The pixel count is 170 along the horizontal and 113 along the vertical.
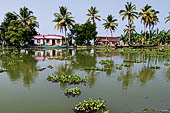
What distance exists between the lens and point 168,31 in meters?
47.8

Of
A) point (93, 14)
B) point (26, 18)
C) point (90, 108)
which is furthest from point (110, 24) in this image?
point (90, 108)

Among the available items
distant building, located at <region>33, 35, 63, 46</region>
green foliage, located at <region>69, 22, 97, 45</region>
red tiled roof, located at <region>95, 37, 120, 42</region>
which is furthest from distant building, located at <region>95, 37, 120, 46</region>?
distant building, located at <region>33, 35, 63, 46</region>

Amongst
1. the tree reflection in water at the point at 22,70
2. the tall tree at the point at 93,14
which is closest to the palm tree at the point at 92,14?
the tall tree at the point at 93,14

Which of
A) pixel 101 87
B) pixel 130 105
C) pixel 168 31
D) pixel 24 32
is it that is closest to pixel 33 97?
pixel 101 87

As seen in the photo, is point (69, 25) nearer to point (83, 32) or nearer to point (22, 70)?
point (83, 32)

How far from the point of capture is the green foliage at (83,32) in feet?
144

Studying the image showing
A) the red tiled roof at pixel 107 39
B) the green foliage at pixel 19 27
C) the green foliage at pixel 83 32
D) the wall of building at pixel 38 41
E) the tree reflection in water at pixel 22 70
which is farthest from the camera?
the red tiled roof at pixel 107 39

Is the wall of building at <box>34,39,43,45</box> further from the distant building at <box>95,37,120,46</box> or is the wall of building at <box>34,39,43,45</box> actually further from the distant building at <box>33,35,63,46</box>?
the distant building at <box>95,37,120,46</box>

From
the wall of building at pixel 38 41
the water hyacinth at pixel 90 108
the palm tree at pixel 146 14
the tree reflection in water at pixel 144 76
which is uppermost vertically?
the palm tree at pixel 146 14

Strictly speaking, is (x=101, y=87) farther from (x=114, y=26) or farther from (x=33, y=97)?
(x=114, y=26)

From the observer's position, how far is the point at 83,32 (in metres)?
44.0

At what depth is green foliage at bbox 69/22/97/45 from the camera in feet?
144

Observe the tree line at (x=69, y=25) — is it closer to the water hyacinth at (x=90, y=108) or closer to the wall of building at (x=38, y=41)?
the wall of building at (x=38, y=41)

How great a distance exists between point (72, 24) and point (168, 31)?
30990 millimetres
